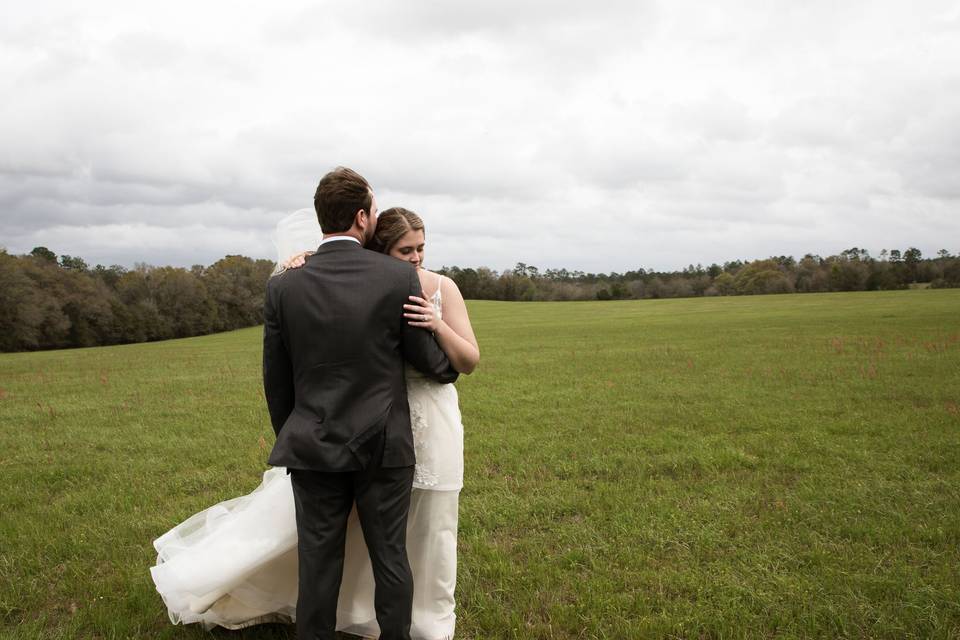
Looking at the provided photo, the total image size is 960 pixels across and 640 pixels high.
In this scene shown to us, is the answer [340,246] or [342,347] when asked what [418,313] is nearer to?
[342,347]

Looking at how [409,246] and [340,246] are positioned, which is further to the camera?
[409,246]

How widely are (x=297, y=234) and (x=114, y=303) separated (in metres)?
77.8

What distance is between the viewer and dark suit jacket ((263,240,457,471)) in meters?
3.48

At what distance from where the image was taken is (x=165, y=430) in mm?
12289

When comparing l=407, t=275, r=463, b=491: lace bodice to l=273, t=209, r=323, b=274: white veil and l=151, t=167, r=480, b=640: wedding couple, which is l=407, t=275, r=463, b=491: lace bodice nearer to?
l=151, t=167, r=480, b=640: wedding couple

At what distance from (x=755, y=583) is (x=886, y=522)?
222 cm

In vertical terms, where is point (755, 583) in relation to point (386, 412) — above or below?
below

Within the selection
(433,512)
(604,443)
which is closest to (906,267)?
(604,443)

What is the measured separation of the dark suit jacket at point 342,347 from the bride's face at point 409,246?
492 mm

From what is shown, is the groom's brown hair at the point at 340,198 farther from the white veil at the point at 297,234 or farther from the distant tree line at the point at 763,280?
the distant tree line at the point at 763,280

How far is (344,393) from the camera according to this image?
3504 mm

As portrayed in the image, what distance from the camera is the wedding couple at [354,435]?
11.5 feet

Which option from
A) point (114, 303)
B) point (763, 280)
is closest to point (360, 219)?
point (114, 303)

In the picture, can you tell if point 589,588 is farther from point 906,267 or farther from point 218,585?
point 906,267
